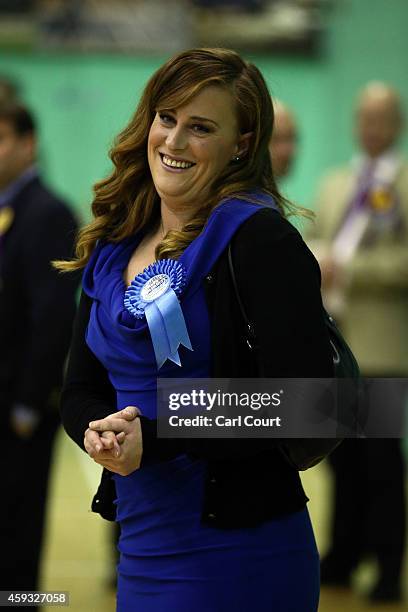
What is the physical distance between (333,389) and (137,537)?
1.38 feet

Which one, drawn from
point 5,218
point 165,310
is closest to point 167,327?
point 165,310

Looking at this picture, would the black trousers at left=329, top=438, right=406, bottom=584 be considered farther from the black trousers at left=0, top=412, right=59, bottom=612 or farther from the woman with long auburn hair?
the woman with long auburn hair

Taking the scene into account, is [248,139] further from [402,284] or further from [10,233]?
[402,284]

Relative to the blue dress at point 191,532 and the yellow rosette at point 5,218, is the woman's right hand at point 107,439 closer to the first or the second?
the blue dress at point 191,532

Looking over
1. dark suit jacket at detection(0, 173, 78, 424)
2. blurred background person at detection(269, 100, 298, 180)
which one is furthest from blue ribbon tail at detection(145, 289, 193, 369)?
blurred background person at detection(269, 100, 298, 180)

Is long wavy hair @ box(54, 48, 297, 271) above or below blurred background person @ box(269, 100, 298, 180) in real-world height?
below

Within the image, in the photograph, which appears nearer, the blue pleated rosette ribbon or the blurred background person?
the blue pleated rosette ribbon

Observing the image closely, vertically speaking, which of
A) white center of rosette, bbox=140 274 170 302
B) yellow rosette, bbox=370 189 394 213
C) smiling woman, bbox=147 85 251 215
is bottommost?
white center of rosette, bbox=140 274 170 302

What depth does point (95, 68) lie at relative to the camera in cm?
809

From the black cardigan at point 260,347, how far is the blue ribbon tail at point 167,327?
0.05 m

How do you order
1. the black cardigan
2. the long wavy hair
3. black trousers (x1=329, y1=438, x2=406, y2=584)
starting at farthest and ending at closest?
black trousers (x1=329, y1=438, x2=406, y2=584), the long wavy hair, the black cardigan

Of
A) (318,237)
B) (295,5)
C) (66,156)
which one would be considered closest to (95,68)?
(66,156)

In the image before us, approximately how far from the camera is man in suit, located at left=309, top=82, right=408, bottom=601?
15.6ft

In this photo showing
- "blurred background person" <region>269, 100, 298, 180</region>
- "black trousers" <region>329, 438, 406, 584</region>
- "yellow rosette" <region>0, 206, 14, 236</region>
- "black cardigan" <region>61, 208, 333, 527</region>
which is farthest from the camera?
"black trousers" <region>329, 438, 406, 584</region>
